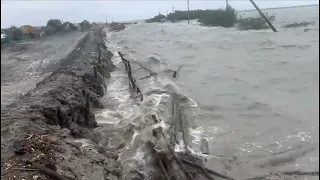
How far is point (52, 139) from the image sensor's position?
267 inches

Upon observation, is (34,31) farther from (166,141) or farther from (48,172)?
(48,172)

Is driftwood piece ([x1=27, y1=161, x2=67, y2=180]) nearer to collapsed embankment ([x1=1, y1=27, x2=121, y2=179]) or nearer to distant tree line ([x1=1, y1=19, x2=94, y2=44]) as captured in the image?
collapsed embankment ([x1=1, y1=27, x2=121, y2=179])

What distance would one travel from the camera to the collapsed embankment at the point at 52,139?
216 inches

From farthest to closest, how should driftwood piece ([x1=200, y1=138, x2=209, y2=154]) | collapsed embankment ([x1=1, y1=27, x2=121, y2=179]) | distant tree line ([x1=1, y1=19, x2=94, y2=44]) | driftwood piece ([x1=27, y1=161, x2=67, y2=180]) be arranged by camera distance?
distant tree line ([x1=1, y1=19, x2=94, y2=44]) → driftwood piece ([x1=200, y1=138, x2=209, y2=154]) → collapsed embankment ([x1=1, y1=27, x2=121, y2=179]) → driftwood piece ([x1=27, y1=161, x2=67, y2=180])

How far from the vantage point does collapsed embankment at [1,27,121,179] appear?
5.49 m

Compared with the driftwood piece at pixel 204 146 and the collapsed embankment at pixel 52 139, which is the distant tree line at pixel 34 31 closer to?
the collapsed embankment at pixel 52 139

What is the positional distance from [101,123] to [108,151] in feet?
10.2

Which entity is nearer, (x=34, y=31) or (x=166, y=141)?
(x=166, y=141)

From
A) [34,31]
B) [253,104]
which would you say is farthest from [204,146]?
[34,31]

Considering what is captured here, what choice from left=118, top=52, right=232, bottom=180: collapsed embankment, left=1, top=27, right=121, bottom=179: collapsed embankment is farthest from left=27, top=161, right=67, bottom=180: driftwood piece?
left=118, top=52, right=232, bottom=180: collapsed embankment

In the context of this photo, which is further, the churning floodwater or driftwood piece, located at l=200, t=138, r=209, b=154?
driftwood piece, located at l=200, t=138, r=209, b=154

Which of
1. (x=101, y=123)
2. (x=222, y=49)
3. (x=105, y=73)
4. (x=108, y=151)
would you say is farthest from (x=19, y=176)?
(x=222, y=49)

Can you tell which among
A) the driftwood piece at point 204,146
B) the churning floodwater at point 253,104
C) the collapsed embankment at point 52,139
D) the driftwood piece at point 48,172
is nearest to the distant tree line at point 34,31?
the churning floodwater at point 253,104

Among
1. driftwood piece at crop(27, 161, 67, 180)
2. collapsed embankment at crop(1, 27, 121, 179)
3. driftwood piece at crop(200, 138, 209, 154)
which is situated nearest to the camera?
driftwood piece at crop(27, 161, 67, 180)
